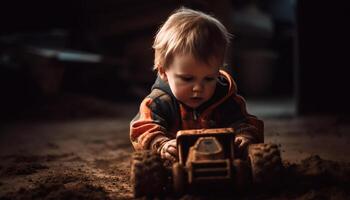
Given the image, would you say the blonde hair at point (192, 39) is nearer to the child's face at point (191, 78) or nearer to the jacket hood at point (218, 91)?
the child's face at point (191, 78)

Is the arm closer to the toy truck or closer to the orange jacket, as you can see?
the orange jacket

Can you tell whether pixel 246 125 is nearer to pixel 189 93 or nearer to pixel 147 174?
pixel 189 93

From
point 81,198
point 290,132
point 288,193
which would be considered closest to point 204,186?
point 288,193

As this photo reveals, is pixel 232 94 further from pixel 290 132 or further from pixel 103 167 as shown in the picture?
pixel 290 132

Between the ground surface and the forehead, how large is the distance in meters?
0.61

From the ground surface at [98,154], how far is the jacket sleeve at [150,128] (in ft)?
0.72

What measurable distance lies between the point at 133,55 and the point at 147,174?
598 cm

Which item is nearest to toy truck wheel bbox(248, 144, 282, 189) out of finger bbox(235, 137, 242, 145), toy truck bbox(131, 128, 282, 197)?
toy truck bbox(131, 128, 282, 197)

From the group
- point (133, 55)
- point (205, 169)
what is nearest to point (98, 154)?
point (205, 169)

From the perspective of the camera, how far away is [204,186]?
2.00 meters

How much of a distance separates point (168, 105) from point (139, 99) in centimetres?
498

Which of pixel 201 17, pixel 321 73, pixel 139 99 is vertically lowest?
pixel 139 99

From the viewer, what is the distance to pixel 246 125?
2561mm

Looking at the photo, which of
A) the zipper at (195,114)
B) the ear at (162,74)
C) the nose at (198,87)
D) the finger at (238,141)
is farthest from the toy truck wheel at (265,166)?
the ear at (162,74)
